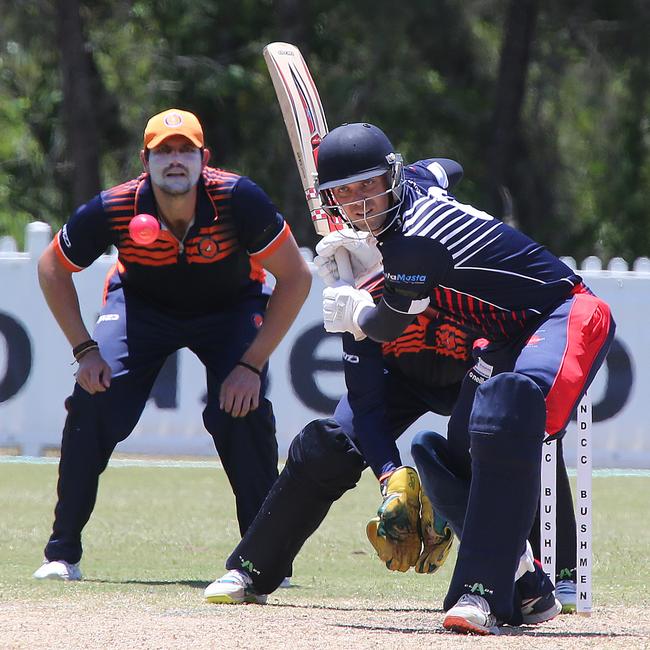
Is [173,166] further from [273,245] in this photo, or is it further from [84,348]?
[84,348]

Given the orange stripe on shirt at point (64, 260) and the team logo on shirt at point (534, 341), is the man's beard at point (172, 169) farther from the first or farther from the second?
the team logo on shirt at point (534, 341)

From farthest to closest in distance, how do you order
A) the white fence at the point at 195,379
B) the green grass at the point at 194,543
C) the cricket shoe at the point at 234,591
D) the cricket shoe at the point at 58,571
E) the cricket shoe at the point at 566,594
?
the white fence at the point at 195,379 < the cricket shoe at the point at 58,571 < the green grass at the point at 194,543 < the cricket shoe at the point at 566,594 < the cricket shoe at the point at 234,591

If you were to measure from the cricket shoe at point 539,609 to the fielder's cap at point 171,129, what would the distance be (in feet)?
7.96

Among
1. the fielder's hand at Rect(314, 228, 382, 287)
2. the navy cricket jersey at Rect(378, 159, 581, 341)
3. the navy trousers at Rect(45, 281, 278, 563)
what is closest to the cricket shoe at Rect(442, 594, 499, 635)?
the navy cricket jersey at Rect(378, 159, 581, 341)

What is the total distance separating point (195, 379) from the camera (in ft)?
36.7

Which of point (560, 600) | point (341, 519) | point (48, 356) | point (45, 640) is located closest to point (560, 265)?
point (560, 600)

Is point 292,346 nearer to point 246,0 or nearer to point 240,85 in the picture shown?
point 240,85

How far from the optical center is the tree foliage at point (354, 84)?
724 inches

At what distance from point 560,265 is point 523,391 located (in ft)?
1.94

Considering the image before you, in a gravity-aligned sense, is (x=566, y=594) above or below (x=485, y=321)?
below

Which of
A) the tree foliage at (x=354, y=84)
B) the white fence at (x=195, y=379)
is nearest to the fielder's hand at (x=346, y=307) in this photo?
the white fence at (x=195, y=379)

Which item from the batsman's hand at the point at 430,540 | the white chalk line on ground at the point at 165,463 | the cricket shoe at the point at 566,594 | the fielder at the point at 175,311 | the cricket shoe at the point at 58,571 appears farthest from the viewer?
the white chalk line on ground at the point at 165,463

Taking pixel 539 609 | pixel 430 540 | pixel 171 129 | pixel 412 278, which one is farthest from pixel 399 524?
pixel 171 129

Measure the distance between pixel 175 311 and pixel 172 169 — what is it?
649 mm
